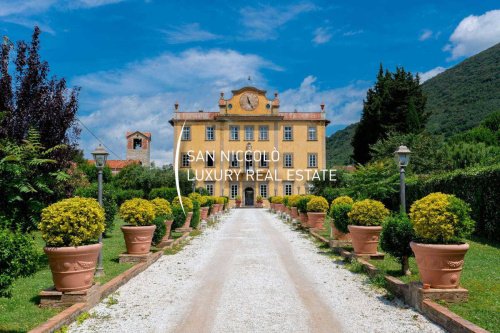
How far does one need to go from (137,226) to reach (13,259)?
578cm

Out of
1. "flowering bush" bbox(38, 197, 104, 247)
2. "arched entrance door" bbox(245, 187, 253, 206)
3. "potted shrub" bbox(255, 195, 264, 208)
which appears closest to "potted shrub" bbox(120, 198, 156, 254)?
"flowering bush" bbox(38, 197, 104, 247)

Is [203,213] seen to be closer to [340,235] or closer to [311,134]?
[340,235]

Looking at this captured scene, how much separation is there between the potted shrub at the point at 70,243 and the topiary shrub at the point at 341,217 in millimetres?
6623

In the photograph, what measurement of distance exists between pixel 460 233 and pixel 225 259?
19.6 ft

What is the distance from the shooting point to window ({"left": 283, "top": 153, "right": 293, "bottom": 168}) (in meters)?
49.8

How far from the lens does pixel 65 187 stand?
1017 centimetres

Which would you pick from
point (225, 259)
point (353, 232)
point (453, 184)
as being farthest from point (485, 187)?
point (225, 259)

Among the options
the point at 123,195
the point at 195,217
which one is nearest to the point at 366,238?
the point at 195,217

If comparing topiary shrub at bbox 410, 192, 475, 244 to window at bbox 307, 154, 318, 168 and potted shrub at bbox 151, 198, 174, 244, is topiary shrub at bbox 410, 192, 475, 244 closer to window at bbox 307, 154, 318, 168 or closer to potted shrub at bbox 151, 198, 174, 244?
potted shrub at bbox 151, 198, 174, 244

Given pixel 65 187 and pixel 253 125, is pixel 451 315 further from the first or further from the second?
pixel 253 125

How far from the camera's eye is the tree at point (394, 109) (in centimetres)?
3891

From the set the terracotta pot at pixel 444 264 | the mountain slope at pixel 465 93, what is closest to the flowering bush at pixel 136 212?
the terracotta pot at pixel 444 264

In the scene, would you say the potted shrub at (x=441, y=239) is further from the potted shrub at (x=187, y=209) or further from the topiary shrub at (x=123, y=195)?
the topiary shrub at (x=123, y=195)

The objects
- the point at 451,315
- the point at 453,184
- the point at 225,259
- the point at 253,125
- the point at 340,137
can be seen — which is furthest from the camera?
the point at 340,137
